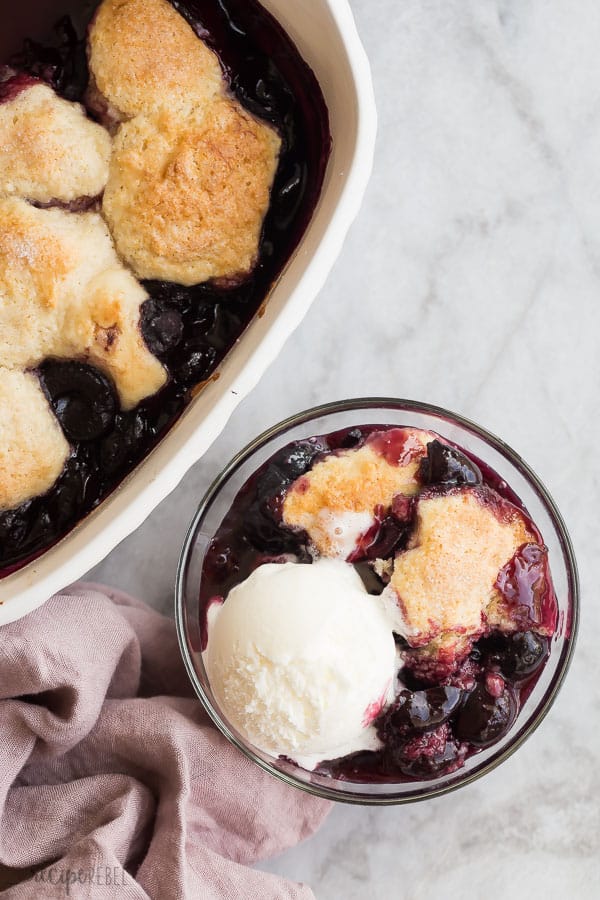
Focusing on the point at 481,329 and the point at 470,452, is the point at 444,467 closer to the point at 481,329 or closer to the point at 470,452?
the point at 470,452

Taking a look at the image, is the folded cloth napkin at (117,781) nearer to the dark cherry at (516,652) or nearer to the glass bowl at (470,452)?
the glass bowl at (470,452)

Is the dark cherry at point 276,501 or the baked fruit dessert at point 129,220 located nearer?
the baked fruit dessert at point 129,220

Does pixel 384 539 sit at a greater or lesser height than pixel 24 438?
greater

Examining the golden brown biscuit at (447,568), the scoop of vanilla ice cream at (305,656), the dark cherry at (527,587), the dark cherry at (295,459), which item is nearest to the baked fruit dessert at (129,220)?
the dark cherry at (295,459)

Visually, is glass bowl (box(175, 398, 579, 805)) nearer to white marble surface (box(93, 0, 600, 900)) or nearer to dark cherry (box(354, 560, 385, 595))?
white marble surface (box(93, 0, 600, 900))

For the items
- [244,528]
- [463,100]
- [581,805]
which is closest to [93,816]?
[244,528]

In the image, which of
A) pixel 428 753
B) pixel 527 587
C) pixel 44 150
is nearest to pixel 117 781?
pixel 428 753
